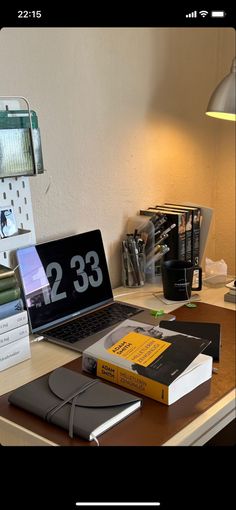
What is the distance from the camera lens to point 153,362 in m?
1.04

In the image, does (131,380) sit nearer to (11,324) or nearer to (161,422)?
(161,422)

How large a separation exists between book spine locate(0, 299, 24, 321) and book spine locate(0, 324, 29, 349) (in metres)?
0.04

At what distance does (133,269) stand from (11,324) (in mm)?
608

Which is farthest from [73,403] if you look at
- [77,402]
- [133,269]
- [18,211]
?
[133,269]

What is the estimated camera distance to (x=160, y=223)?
5.48ft

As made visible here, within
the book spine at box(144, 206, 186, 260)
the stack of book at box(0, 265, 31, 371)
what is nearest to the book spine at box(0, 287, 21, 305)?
the stack of book at box(0, 265, 31, 371)

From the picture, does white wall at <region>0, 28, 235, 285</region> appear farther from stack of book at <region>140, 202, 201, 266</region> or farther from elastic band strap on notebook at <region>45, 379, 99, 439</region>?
elastic band strap on notebook at <region>45, 379, 99, 439</region>

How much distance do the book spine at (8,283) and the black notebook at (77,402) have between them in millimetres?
214

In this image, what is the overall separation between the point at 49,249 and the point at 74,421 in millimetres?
573

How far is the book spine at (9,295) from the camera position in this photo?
113 centimetres
